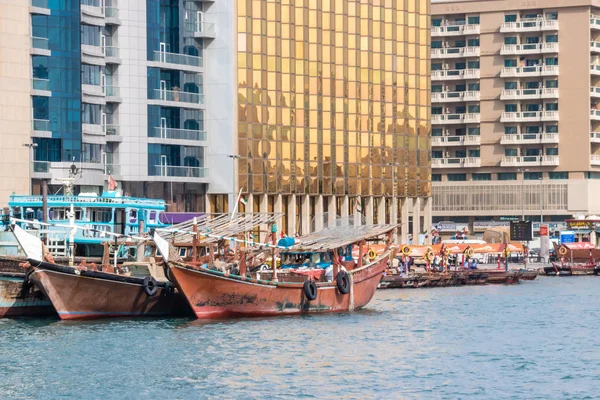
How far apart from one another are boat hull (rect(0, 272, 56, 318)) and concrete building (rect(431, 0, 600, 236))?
11807 cm

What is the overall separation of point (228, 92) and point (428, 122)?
106 feet

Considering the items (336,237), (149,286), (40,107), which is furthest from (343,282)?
(40,107)

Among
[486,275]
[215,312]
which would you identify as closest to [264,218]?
[215,312]

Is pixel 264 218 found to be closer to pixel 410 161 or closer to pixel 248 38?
pixel 248 38

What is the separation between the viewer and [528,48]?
195 metres

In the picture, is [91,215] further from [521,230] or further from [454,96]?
[454,96]

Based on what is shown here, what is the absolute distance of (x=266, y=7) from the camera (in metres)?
150

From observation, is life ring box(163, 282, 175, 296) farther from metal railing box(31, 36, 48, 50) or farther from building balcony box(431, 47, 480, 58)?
building balcony box(431, 47, 480, 58)

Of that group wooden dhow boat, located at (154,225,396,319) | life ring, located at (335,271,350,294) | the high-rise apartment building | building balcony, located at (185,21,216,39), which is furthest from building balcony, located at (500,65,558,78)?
life ring, located at (335,271,350,294)

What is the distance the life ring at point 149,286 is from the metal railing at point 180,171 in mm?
60218

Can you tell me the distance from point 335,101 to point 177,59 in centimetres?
2266

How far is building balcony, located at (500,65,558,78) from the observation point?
19375 centimetres

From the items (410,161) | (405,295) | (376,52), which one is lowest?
(405,295)

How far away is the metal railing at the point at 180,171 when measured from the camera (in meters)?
140
